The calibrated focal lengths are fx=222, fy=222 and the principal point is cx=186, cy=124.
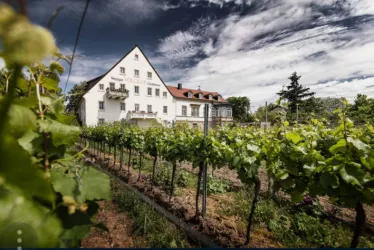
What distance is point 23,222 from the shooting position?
576 millimetres

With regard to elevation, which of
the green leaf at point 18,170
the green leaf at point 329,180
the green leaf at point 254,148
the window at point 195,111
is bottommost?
the green leaf at point 329,180

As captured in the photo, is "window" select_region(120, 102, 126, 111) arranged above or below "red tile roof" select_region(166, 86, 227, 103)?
below

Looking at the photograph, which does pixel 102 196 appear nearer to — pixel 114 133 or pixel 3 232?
pixel 3 232

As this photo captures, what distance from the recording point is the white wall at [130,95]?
93.9 feet

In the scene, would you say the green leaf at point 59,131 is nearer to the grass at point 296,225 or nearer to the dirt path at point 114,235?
the dirt path at point 114,235

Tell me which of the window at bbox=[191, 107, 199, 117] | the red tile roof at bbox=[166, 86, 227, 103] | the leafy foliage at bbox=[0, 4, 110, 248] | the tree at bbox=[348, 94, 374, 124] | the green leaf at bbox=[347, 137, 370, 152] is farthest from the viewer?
the window at bbox=[191, 107, 199, 117]

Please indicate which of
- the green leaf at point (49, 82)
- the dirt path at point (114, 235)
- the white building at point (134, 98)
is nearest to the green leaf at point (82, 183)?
the green leaf at point (49, 82)

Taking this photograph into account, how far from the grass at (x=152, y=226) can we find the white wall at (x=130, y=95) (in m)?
25.2

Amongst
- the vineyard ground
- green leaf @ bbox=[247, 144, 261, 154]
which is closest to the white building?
the vineyard ground

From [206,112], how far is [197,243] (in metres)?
2.42

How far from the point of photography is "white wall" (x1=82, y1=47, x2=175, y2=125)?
28.6 meters

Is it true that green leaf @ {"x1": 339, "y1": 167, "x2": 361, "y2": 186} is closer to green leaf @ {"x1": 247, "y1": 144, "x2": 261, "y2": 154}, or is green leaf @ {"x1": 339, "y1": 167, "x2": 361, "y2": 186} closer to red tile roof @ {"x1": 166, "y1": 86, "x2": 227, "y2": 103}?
green leaf @ {"x1": 247, "y1": 144, "x2": 261, "y2": 154}

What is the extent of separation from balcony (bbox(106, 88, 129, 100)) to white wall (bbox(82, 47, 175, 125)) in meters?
0.57

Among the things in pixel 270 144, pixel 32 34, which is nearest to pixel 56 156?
pixel 32 34
